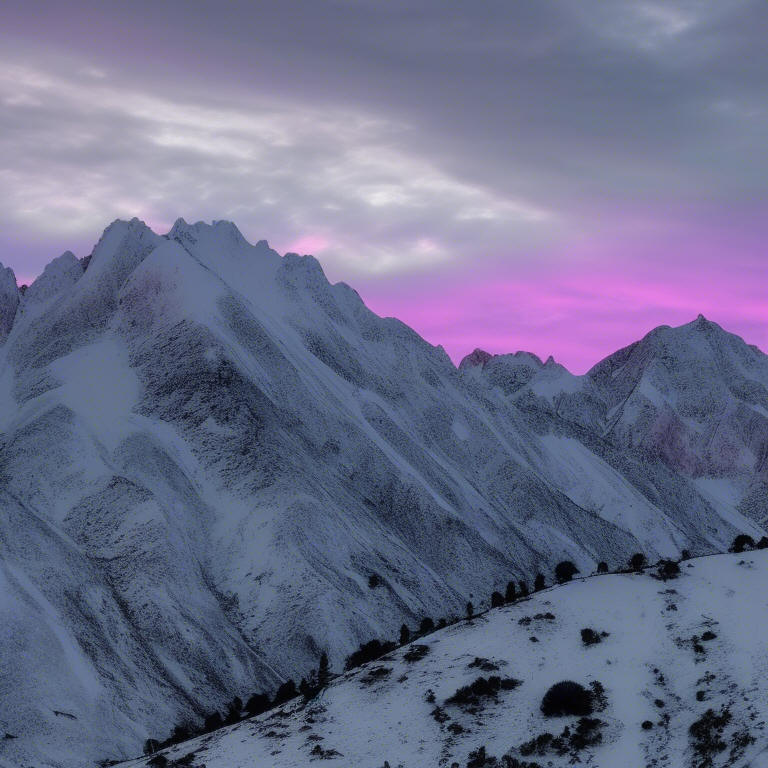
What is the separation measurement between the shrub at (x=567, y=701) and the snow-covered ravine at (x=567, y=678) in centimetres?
58

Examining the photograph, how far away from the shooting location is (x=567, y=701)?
192 ft

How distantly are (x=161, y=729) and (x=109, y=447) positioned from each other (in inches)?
1803

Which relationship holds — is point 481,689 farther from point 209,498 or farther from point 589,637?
point 209,498

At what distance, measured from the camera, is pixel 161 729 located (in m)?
92.1

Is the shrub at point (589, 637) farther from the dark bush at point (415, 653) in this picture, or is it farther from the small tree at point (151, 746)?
the small tree at point (151, 746)

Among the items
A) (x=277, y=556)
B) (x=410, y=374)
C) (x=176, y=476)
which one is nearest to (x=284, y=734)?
(x=277, y=556)

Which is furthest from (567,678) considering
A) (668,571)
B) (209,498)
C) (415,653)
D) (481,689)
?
(209,498)

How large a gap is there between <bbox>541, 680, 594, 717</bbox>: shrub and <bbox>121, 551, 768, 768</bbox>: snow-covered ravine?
22.9 inches

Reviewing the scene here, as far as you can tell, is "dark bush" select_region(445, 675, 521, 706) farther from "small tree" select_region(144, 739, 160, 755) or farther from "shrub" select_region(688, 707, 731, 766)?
"small tree" select_region(144, 739, 160, 755)

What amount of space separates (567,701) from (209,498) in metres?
77.4

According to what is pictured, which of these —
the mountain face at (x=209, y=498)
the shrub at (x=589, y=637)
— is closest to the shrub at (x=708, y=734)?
the shrub at (x=589, y=637)

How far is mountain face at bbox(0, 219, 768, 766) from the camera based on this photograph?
98625 mm

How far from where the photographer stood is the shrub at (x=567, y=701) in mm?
58375

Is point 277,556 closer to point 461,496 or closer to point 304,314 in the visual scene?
point 461,496
